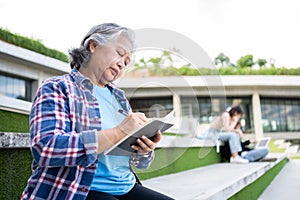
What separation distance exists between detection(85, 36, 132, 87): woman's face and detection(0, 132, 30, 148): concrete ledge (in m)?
0.45

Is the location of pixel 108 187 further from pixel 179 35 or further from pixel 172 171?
pixel 172 171

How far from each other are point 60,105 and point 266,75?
22.8 metres

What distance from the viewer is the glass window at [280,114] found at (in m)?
24.8

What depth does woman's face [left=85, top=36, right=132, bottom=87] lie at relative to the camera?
993 millimetres

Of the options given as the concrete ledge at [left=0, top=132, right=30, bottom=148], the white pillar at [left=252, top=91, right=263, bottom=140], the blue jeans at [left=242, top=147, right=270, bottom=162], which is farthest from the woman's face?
the white pillar at [left=252, top=91, right=263, bottom=140]

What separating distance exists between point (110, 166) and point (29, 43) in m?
10.8

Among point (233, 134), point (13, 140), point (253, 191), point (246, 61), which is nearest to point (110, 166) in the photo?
point (13, 140)

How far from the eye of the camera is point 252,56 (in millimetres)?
32406

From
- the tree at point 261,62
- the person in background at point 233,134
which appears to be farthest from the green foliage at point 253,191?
the tree at point 261,62

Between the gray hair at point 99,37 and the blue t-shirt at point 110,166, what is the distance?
99 millimetres

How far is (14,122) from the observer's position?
125 inches

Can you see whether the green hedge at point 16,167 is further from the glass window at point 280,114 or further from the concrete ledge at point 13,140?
the glass window at point 280,114

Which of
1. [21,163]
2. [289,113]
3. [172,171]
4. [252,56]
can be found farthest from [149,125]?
[252,56]

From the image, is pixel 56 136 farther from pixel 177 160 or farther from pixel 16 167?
pixel 177 160
